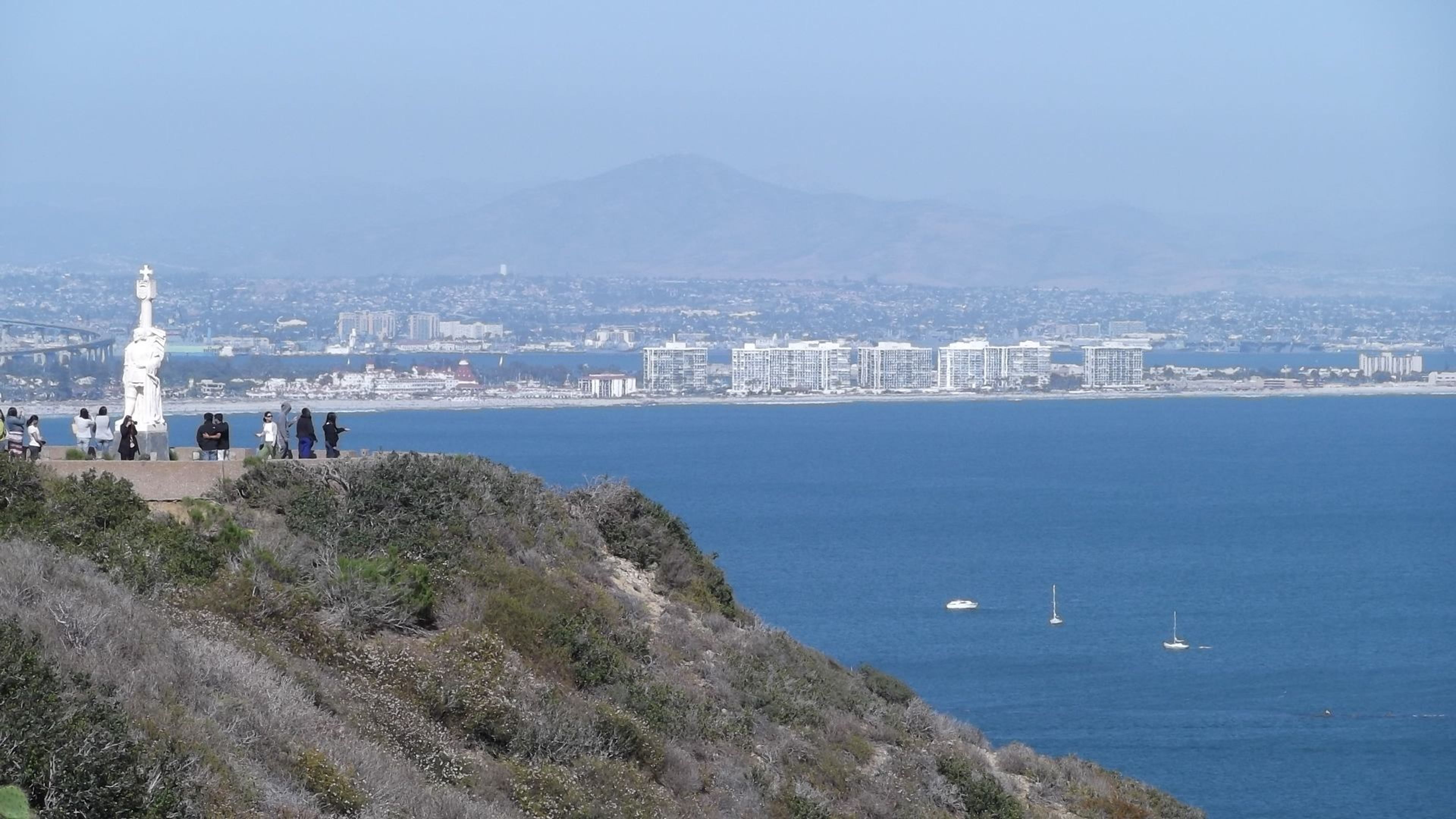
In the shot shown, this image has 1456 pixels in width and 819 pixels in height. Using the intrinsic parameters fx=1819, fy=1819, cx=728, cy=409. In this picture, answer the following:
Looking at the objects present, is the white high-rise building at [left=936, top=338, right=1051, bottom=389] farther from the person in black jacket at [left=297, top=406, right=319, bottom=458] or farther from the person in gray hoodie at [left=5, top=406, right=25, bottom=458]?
the person in black jacket at [left=297, top=406, right=319, bottom=458]

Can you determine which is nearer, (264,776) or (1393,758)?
(264,776)

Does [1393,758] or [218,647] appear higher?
[218,647]

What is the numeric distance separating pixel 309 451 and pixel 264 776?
6698mm

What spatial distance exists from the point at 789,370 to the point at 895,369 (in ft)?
32.1

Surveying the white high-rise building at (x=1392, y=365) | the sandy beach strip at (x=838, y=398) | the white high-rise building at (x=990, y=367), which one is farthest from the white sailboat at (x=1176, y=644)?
the white high-rise building at (x=1392, y=365)

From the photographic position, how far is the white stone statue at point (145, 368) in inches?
516

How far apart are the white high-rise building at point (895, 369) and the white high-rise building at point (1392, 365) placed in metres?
42.1

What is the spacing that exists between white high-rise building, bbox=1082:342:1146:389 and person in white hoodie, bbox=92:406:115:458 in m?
152

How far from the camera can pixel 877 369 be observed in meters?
165

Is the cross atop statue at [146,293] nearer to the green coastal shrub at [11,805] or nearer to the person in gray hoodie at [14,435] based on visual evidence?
the person in gray hoodie at [14,435]

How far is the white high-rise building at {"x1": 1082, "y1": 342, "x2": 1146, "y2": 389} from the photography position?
6403 inches

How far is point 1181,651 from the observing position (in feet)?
130

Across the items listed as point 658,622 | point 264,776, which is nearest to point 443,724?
point 264,776

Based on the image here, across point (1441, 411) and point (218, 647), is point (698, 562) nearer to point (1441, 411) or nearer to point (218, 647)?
point (218, 647)
